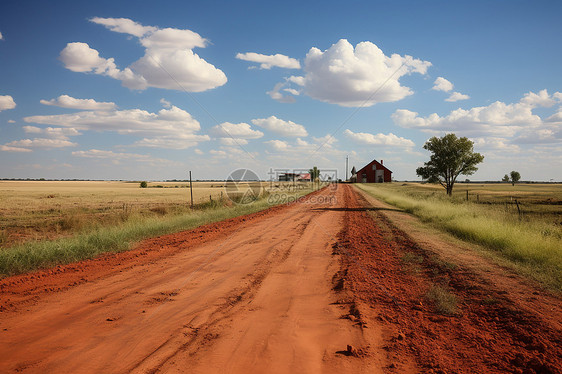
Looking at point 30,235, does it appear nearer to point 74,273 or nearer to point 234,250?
point 74,273

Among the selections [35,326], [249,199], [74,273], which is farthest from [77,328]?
[249,199]

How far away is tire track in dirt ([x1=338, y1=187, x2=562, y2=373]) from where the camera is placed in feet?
12.3

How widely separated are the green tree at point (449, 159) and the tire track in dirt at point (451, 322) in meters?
23.0

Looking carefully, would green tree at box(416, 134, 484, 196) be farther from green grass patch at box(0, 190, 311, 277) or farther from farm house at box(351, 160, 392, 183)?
farm house at box(351, 160, 392, 183)

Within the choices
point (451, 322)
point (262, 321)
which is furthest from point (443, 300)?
point (262, 321)

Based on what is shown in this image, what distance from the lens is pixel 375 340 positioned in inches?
166

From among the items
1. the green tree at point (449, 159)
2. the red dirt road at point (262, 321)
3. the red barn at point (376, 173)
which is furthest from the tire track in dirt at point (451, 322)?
the red barn at point (376, 173)

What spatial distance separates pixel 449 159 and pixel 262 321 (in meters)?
28.6

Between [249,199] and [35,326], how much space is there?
2649 centimetres

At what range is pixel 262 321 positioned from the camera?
4848 millimetres

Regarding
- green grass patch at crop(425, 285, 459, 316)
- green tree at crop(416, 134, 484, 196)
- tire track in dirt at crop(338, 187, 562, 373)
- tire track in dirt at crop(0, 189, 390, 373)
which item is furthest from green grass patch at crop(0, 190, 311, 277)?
green tree at crop(416, 134, 484, 196)

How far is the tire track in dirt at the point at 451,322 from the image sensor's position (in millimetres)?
3752

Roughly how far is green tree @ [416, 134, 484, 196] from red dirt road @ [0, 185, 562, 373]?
75.0 ft

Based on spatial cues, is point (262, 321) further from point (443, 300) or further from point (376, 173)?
point (376, 173)
